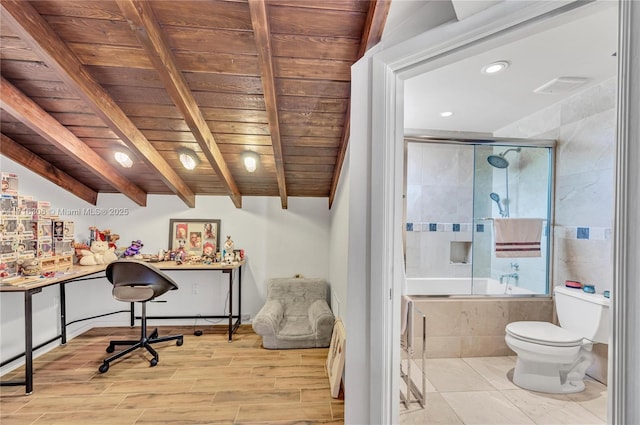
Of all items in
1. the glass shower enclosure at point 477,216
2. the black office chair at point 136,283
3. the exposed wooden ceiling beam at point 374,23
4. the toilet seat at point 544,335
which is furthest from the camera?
the glass shower enclosure at point 477,216

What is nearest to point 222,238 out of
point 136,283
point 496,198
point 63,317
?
point 136,283

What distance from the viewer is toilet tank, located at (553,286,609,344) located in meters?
1.84

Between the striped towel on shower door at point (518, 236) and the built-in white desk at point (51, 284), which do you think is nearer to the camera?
the built-in white desk at point (51, 284)

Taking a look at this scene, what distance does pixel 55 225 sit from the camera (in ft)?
8.78

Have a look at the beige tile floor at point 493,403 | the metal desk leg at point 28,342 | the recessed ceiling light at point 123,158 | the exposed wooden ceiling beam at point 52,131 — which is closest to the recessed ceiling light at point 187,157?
the recessed ceiling light at point 123,158

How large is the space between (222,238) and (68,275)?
1.45m

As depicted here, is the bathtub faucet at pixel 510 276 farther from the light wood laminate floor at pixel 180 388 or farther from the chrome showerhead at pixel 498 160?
the light wood laminate floor at pixel 180 388

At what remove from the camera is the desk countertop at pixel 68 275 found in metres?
1.93

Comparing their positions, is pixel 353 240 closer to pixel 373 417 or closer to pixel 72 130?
pixel 373 417

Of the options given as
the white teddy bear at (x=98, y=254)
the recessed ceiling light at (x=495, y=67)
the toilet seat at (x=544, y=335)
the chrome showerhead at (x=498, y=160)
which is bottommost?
the toilet seat at (x=544, y=335)

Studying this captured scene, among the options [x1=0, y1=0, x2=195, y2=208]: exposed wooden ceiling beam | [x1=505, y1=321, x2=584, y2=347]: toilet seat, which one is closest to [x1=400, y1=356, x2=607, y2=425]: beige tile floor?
[x1=505, y1=321, x2=584, y2=347]: toilet seat

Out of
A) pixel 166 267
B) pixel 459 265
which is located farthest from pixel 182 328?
pixel 459 265

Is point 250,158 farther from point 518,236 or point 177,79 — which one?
point 518,236

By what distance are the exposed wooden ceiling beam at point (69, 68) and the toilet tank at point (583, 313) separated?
3529 mm
